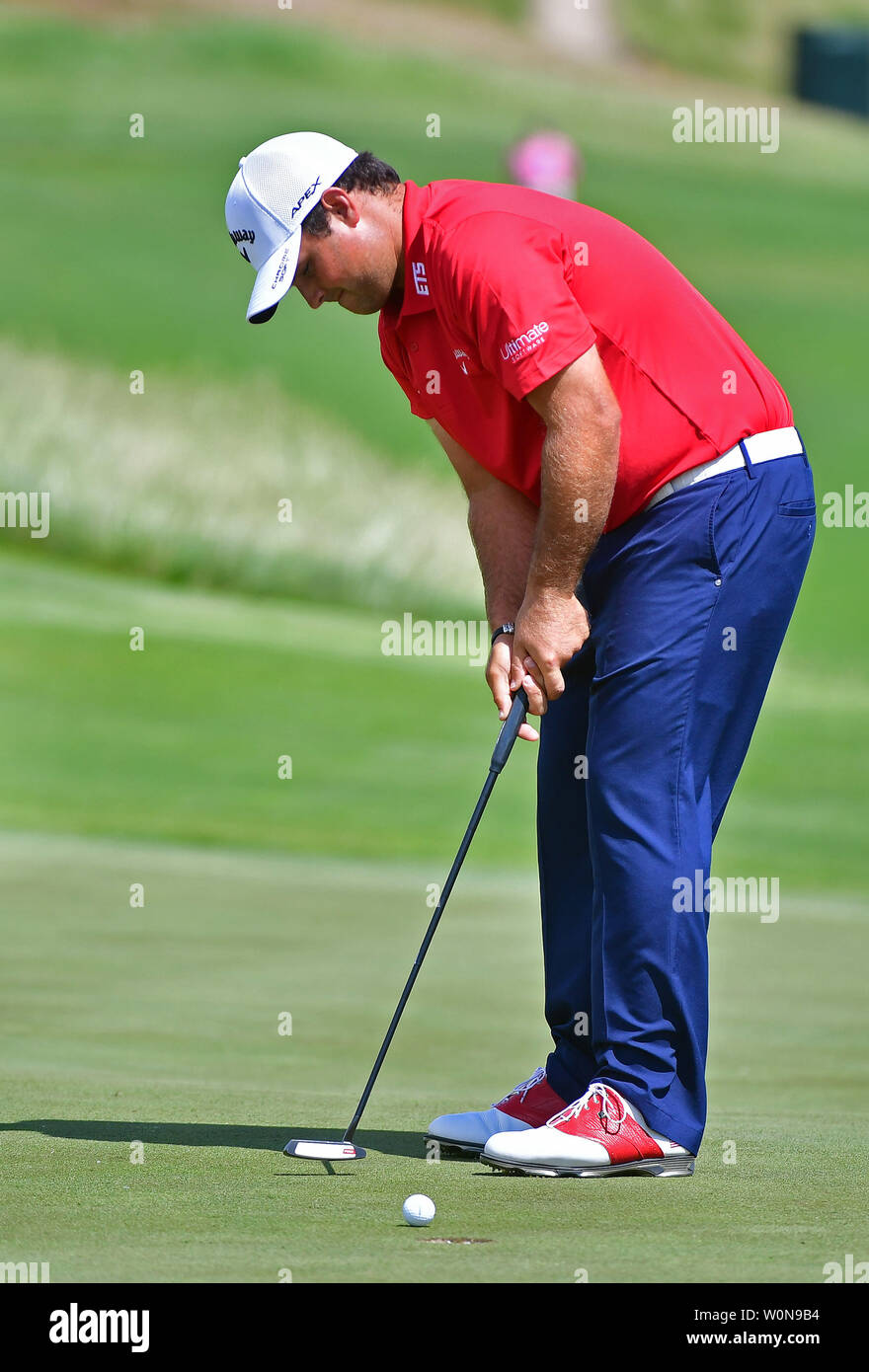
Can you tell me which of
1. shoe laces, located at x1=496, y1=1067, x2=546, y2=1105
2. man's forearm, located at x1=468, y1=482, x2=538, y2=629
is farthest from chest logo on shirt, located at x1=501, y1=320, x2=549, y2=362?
shoe laces, located at x1=496, y1=1067, x2=546, y2=1105

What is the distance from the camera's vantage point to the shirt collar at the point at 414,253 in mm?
3766

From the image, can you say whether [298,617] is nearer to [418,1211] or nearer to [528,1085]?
[528,1085]

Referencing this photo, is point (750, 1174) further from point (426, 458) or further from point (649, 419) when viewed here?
point (426, 458)

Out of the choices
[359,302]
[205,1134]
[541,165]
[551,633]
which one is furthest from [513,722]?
[541,165]

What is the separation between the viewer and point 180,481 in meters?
18.0

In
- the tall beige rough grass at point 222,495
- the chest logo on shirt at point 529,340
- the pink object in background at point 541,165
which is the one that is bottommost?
the chest logo on shirt at point 529,340

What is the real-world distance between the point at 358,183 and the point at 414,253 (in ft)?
0.53

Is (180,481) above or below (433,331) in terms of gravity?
above

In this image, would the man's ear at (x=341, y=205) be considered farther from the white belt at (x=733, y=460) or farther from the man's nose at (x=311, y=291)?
the white belt at (x=733, y=460)

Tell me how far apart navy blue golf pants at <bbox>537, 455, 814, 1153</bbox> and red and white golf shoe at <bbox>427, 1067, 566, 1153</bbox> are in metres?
0.23

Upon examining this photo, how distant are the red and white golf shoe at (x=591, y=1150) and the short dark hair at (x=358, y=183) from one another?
160cm

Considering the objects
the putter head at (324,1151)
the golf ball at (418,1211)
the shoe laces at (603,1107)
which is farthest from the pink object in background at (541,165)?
the golf ball at (418,1211)

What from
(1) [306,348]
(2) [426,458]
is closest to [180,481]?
(2) [426,458]

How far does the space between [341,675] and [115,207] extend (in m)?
14.1
